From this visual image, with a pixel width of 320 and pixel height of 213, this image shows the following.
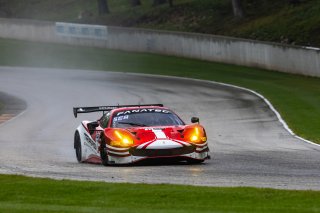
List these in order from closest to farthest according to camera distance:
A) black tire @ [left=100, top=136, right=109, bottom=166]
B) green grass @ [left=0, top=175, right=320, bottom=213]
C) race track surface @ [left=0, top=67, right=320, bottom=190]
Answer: green grass @ [left=0, top=175, right=320, bottom=213]
race track surface @ [left=0, top=67, right=320, bottom=190]
black tire @ [left=100, top=136, right=109, bottom=166]

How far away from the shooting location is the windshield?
18.2 m

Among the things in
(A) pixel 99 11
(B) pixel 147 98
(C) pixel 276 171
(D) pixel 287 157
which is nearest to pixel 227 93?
(B) pixel 147 98

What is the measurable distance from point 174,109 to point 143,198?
21444mm

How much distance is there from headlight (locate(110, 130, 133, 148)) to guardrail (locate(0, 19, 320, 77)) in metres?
24.7

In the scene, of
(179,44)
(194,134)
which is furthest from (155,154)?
(179,44)

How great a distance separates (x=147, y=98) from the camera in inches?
1465

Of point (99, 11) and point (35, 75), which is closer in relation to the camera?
point (35, 75)

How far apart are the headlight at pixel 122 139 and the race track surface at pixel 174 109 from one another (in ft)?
1.60

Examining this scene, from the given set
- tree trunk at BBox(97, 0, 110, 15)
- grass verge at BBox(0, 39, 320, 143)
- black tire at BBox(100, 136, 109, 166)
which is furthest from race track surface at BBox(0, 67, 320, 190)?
tree trunk at BBox(97, 0, 110, 15)

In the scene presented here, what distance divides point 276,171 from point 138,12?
49.8m

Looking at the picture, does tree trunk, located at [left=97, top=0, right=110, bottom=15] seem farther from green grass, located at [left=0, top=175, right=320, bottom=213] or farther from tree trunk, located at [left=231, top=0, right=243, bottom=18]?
green grass, located at [left=0, top=175, right=320, bottom=213]

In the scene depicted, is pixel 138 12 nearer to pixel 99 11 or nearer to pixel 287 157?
pixel 99 11

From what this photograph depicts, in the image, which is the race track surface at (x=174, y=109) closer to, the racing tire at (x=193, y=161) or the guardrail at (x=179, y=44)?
the racing tire at (x=193, y=161)

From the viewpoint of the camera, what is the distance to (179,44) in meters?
52.0
